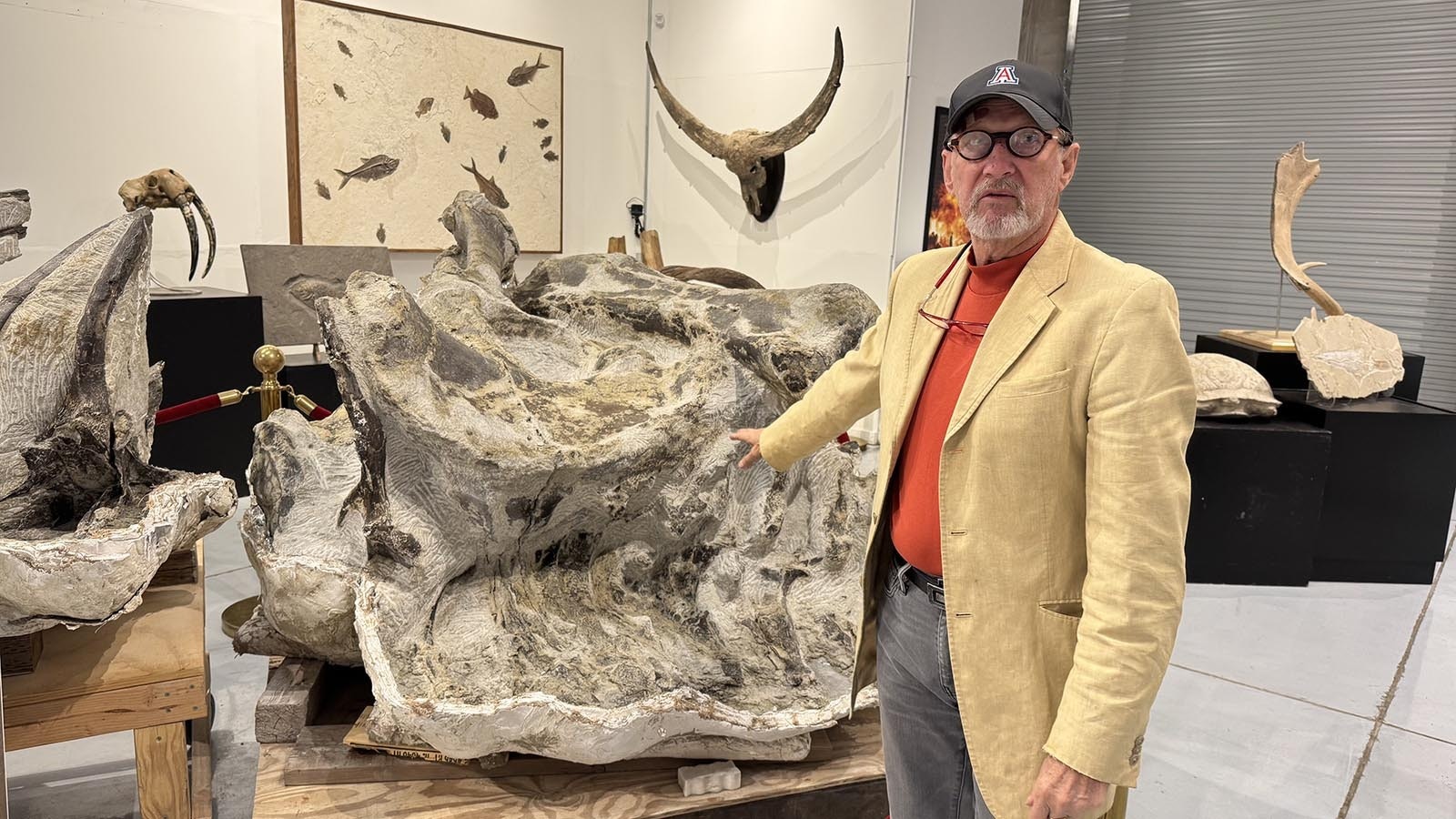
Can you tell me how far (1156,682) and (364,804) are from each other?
1.58 m

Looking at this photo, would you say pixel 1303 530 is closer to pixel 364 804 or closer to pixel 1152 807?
pixel 1152 807

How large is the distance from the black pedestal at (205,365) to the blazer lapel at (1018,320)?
3.94 meters

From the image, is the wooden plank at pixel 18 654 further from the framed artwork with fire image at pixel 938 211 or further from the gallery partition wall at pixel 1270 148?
the gallery partition wall at pixel 1270 148

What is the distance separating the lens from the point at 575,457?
2197 mm

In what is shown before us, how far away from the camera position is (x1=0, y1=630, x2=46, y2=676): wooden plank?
1979mm

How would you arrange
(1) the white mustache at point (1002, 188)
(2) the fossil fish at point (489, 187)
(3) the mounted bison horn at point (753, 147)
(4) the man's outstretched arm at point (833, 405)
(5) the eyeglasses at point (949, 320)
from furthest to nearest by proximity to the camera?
(2) the fossil fish at point (489, 187) < (3) the mounted bison horn at point (753, 147) < (4) the man's outstretched arm at point (833, 405) < (5) the eyeglasses at point (949, 320) < (1) the white mustache at point (1002, 188)

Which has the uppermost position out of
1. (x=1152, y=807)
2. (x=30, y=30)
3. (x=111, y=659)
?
(x=30, y=30)

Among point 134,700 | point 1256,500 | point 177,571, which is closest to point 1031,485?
point 134,700

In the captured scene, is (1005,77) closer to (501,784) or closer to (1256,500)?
(501,784)

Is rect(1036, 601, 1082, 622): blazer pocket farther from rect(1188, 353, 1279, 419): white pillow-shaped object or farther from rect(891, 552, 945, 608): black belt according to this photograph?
rect(1188, 353, 1279, 419): white pillow-shaped object

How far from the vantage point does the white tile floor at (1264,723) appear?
2.55 meters

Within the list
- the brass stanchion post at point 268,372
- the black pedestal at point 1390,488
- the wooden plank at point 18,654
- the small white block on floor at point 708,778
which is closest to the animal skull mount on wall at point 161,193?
the brass stanchion post at point 268,372

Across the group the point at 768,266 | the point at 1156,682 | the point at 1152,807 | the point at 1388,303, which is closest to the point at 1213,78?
the point at 1388,303

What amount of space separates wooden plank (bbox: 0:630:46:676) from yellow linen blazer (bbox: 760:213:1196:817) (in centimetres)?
188
